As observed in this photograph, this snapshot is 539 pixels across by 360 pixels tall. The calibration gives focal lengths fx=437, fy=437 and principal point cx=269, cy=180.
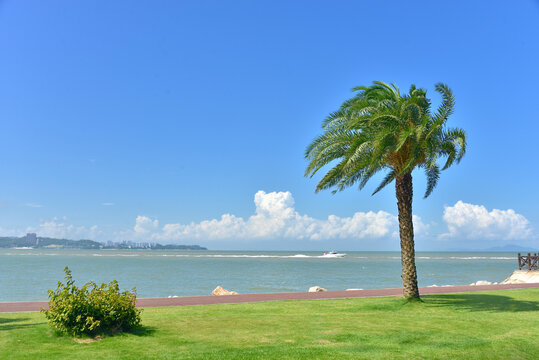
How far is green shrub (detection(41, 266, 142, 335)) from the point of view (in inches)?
389

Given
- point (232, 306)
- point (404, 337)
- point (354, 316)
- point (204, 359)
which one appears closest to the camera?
point (204, 359)

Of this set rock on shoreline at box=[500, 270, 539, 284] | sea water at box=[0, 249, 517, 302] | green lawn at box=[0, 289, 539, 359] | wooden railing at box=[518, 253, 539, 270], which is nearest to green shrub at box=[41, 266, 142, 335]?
green lawn at box=[0, 289, 539, 359]

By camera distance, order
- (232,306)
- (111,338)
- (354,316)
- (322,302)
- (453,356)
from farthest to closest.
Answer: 1. (322,302)
2. (232,306)
3. (354,316)
4. (111,338)
5. (453,356)

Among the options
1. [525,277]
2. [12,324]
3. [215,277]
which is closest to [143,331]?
[12,324]

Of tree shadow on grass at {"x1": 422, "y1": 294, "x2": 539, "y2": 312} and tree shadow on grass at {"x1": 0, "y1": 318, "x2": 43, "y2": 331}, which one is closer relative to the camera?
tree shadow on grass at {"x1": 0, "y1": 318, "x2": 43, "y2": 331}

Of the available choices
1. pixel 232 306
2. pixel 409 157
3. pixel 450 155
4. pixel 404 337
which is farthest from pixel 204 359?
pixel 450 155

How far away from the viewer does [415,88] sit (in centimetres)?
1809

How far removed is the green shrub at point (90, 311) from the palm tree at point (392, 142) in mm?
9670

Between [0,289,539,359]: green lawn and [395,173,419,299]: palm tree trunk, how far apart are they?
124cm

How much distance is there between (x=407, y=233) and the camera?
701 inches

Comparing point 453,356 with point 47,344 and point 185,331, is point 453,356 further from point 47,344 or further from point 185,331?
point 47,344

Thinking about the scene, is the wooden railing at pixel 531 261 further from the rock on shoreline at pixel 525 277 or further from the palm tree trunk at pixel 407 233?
the palm tree trunk at pixel 407 233

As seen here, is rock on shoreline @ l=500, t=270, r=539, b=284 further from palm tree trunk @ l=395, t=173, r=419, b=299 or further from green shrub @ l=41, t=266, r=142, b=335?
green shrub @ l=41, t=266, r=142, b=335

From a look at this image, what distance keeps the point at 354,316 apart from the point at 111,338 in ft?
24.7
